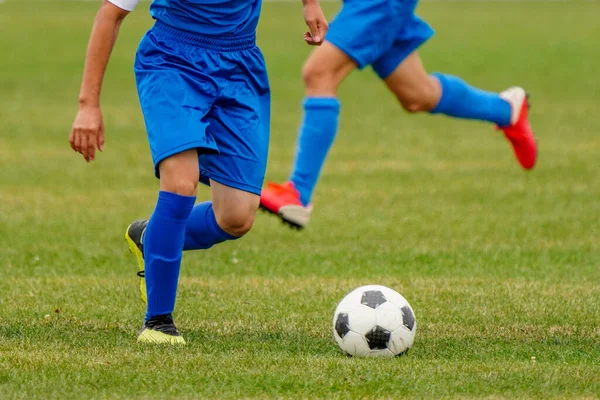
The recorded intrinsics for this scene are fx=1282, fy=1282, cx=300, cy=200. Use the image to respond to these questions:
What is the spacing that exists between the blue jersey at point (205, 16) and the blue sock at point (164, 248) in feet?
2.36

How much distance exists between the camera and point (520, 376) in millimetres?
4531

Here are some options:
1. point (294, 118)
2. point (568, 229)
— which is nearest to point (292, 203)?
point (568, 229)

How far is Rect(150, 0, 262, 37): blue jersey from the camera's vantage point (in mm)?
5262

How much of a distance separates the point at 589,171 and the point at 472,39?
67.3 feet

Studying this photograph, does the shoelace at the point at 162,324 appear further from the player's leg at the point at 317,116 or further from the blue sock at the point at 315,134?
the blue sock at the point at 315,134

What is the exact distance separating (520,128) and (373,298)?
454 cm

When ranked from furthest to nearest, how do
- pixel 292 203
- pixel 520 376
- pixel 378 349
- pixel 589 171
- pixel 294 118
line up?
pixel 294 118
pixel 589 171
pixel 292 203
pixel 378 349
pixel 520 376

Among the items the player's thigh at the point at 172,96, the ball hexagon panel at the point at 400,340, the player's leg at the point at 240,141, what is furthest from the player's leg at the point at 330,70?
the ball hexagon panel at the point at 400,340

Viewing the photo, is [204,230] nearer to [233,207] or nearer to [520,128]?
[233,207]

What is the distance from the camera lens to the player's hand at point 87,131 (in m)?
4.89

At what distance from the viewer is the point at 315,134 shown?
8062 mm

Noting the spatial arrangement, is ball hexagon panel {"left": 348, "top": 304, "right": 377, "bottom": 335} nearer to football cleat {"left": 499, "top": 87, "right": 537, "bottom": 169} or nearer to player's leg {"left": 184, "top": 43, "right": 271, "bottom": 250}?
player's leg {"left": 184, "top": 43, "right": 271, "bottom": 250}

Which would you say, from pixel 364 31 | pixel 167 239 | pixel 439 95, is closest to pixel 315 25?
pixel 167 239

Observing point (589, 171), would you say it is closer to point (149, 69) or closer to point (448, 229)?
point (448, 229)
